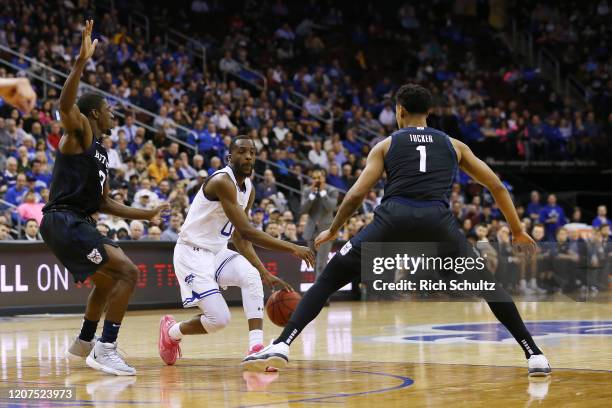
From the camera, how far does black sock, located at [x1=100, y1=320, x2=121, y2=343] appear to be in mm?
8445

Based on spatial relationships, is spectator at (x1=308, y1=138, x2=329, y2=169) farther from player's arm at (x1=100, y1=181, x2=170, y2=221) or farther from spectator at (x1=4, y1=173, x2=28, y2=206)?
player's arm at (x1=100, y1=181, x2=170, y2=221)

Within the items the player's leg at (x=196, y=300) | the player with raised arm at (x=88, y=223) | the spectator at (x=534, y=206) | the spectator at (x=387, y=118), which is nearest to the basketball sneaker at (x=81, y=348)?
the player with raised arm at (x=88, y=223)

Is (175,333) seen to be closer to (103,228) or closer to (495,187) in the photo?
(495,187)

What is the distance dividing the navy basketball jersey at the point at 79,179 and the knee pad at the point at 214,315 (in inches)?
48.2

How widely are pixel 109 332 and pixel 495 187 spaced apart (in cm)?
312

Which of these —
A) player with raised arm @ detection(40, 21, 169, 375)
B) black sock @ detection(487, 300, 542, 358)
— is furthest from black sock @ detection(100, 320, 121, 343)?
black sock @ detection(487, 300, 542, 358)

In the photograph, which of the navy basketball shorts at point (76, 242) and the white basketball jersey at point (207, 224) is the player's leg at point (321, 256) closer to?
the white basketball jersey at point (207, 224)

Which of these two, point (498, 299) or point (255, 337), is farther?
point (255, 337)

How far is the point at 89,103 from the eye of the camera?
8562 mm

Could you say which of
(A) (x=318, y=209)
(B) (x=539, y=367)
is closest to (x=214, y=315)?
(B) (x=539, y=367)

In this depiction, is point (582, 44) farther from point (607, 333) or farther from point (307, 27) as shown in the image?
point (607, 333)

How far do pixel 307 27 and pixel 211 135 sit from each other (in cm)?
967

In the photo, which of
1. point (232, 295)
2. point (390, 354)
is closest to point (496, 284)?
point (390, 354)

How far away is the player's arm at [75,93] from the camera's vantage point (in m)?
7.50
